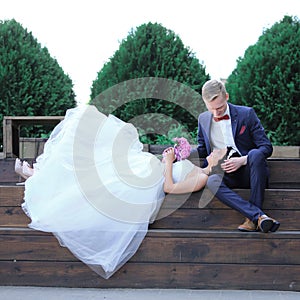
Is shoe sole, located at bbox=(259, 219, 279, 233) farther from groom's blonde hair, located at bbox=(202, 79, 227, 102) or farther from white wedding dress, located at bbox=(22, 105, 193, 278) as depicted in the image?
groom's blonde hair, located at bbox=(202, 79, 227, 102)

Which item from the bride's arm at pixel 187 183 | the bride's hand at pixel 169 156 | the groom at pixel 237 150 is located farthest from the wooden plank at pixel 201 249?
the bride's hand at pixel 169 156

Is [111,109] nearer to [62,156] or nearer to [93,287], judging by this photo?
[62,156]

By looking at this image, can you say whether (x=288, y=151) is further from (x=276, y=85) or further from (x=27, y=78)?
(x=27, y=78)

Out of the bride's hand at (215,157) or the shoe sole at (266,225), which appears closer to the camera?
the shoe sole at (266,225)

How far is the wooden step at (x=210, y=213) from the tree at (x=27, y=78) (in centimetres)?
286

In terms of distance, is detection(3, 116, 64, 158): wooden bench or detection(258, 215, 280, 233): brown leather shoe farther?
detection(3, 116, 64, 158): wooden bench

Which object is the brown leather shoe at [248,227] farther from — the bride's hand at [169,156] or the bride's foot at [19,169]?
the bride's foot at [19,169]

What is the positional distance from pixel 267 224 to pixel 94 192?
3.59 feet

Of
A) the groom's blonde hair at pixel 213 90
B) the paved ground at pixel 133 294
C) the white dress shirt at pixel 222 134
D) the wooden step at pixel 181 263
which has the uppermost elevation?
the groom's blonde hair at pixel 213 90

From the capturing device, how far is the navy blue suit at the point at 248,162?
10.3 feet

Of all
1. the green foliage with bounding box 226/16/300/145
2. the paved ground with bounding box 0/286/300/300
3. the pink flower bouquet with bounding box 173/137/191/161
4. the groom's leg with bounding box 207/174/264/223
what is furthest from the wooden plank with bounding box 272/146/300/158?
the paved ground with bounding box 0/286/300/300

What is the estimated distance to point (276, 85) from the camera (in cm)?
579

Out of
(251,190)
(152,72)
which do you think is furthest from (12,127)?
(251,190)

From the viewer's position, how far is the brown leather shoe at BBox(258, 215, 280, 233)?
9.74ft
